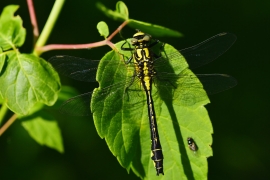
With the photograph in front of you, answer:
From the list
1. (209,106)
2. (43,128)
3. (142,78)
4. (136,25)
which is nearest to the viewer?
(136,25)

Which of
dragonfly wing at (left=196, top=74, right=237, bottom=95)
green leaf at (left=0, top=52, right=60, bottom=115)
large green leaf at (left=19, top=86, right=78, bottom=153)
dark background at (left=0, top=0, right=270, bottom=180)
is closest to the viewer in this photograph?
green leaf at (left=0, top=52, right=60, bottom=115)

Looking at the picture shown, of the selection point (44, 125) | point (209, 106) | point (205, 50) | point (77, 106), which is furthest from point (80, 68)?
point (209, 106)

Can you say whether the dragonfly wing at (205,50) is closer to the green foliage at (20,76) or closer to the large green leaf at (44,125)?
the green foliage at (20,76)

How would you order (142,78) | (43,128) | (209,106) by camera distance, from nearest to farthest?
(142,78), (43,128), (209,106)

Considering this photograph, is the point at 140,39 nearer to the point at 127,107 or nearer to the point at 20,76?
the point at 127,107

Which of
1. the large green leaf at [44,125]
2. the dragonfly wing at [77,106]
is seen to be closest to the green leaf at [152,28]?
the dragonfly wing at [77,106]

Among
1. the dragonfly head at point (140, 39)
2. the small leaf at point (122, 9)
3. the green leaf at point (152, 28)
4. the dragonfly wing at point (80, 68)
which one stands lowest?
the dragonfly wing at point (80, 68)

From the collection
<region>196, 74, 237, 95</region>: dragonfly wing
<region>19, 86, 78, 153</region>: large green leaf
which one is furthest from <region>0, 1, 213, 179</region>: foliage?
<region>19, 86, 78, 153</region>: large green leaf

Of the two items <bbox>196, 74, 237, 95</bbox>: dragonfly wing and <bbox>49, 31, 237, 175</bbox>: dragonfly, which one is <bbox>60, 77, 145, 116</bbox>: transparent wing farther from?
<bbox>196, 74, 237, 95</bbox>: dragonfly wing
